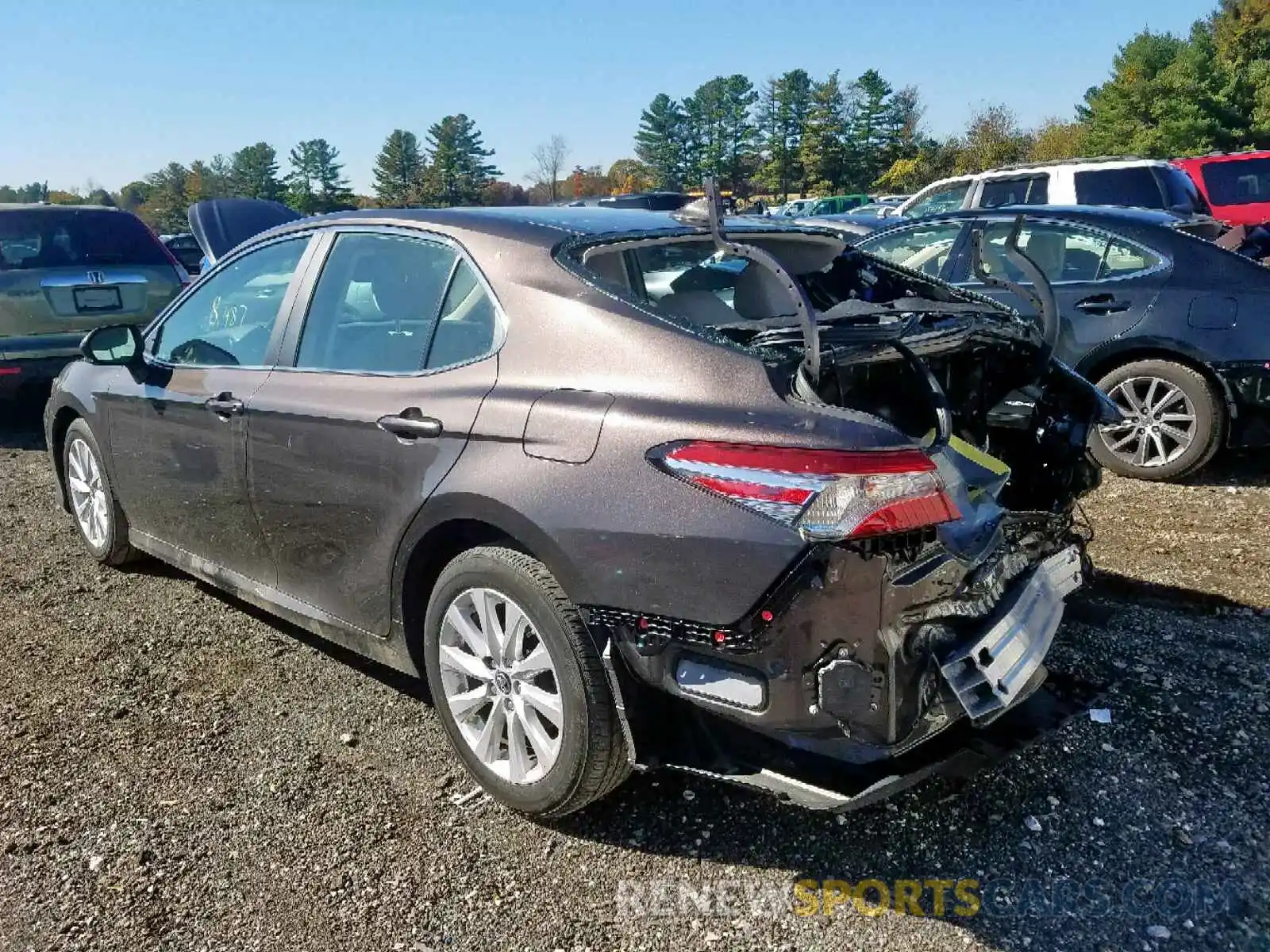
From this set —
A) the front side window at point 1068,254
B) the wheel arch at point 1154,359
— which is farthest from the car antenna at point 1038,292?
Result: the front side window at point 1068,254

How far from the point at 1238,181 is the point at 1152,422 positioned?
1045 centimetres

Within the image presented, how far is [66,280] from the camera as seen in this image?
7.53m

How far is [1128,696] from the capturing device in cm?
335

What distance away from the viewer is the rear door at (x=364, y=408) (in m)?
2.86

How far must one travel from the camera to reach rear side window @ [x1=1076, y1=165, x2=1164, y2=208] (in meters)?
11.0

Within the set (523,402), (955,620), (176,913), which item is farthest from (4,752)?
(955,620)

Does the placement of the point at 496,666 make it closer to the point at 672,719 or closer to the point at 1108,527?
the point at 672,719

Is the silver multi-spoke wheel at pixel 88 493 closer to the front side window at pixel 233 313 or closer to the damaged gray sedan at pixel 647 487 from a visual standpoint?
the front side window at pixel 233 313

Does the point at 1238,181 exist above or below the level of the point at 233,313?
above

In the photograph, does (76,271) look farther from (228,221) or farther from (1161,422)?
(1161,422)

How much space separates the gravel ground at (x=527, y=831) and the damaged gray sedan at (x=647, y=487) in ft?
0.73

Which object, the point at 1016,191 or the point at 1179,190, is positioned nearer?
the point at 1179,190

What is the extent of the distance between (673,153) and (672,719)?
85.6 metres

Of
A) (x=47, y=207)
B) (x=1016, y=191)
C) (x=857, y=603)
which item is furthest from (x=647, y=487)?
(x=1016, y=191)
